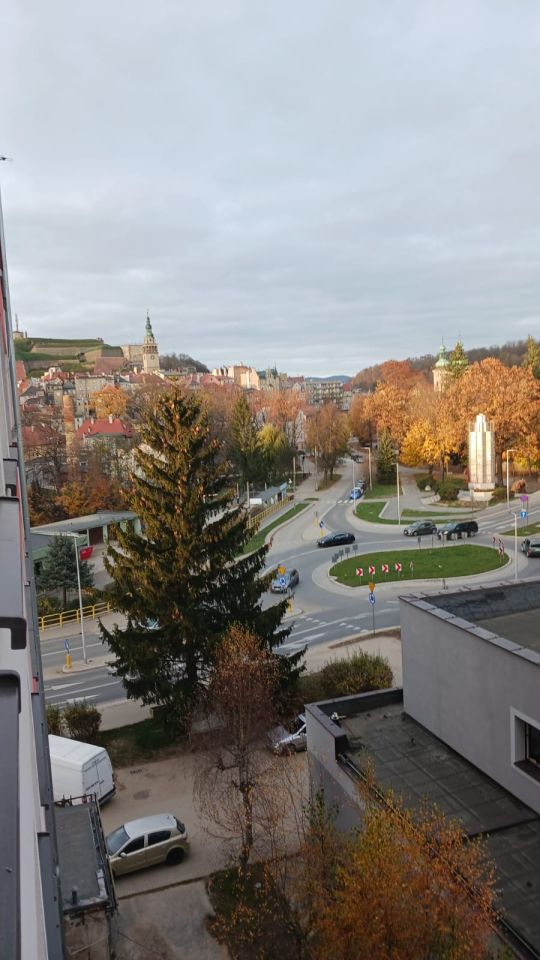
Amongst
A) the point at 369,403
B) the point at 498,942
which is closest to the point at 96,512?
the point at 369,403

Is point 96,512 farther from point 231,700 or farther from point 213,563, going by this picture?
point 231,700

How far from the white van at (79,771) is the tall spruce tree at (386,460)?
160 feet

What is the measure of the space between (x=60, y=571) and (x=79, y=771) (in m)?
18.2

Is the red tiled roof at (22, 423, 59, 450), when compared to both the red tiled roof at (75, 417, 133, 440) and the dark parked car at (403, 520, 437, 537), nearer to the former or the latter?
the red tiled roof at (75, 417, 133, 440)

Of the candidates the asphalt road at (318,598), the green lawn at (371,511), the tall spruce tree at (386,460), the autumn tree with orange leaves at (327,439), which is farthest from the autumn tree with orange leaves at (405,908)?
the autumn tree with orange leaves at (327,439)

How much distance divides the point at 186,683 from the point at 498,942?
10960 mm

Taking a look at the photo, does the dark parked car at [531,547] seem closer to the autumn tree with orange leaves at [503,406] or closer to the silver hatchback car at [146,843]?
the autumn tree with orange leaves at [503,406]

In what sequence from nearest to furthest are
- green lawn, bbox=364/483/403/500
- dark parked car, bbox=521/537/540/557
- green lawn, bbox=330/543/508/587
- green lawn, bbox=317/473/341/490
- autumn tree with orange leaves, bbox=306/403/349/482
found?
green lawn, bbox=330/543/508/587
dark parked car, bbox=521/537/540/557
green lawn, bbox=364/483/403/500
green lawn, bbox=317/473/341/490
autumn tree with orange leaves, bbox=306/403/349/482

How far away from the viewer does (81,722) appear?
17625 mm

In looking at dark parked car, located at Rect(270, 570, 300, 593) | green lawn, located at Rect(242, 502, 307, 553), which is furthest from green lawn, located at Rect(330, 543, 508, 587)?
green lawn, located at Rect(242, 502, 307, 553)

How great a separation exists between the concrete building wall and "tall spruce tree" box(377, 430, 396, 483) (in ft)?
160

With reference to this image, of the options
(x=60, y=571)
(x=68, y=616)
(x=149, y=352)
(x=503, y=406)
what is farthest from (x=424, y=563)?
(x=149, y=352)

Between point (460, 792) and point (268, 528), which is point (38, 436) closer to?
point (268, 528)

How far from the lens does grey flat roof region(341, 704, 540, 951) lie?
27.8ft
